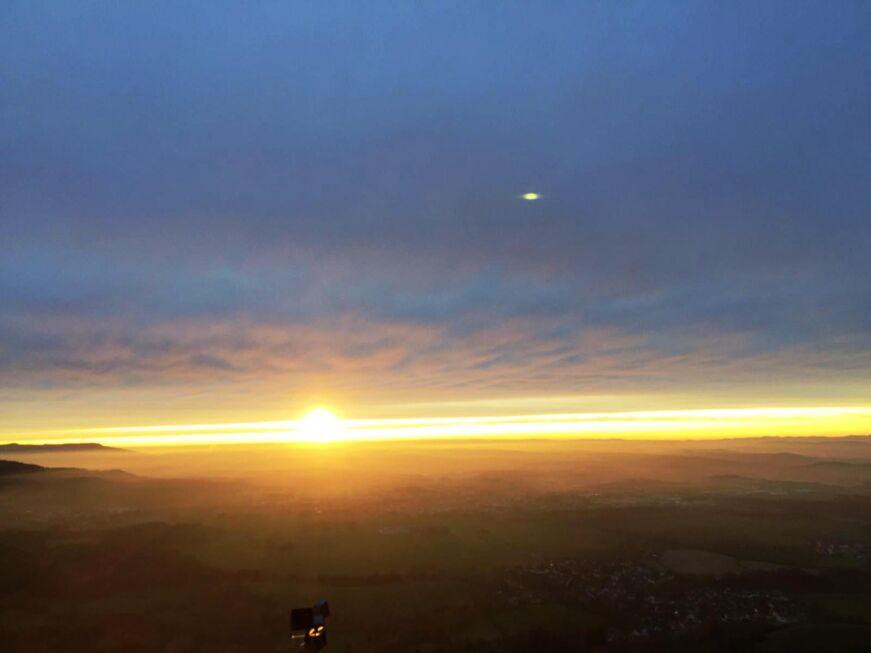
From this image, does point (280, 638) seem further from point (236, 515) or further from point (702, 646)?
point (236, 515)

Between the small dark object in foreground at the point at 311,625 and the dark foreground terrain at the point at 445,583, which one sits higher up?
the small dark object in foreground at the point at 311,625

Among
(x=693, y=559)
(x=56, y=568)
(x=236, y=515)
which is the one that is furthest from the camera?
(x=236, y=515)

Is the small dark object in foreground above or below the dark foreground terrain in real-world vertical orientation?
above

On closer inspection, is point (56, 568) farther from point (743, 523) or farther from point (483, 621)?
point (743, 523)

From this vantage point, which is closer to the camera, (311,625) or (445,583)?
(311,625)

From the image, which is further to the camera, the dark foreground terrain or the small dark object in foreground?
the dark foreground terrain

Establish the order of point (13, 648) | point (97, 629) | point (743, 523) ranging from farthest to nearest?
point (743, 523)
point (97, 629)
point (13, 648)

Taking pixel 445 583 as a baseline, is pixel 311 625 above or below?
above

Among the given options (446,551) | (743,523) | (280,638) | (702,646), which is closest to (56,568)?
(280,638)

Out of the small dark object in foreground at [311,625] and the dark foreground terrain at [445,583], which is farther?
the dark foreground terrain at [445,583]

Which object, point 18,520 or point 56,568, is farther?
point 18,520
